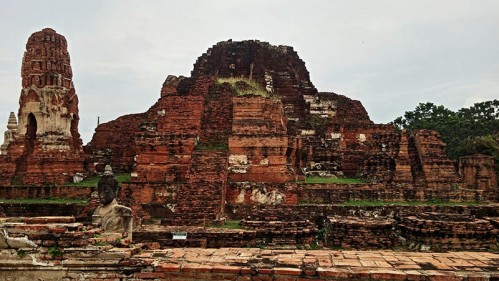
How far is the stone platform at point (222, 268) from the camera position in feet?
18.8

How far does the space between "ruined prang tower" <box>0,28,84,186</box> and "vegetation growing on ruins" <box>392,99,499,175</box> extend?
23.9 metres

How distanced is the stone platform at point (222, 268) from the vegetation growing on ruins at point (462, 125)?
25090 mm

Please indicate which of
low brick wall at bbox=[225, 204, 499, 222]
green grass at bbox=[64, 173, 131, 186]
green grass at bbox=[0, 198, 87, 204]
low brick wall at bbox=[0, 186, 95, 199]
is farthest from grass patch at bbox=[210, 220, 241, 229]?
low brick wall at bbox=[0, 186, 95, 199]

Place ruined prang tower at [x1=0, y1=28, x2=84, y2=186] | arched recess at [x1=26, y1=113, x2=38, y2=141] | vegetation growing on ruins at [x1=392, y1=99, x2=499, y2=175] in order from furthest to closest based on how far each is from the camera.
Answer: vegetation growing on ruins at [x1=392, y1=99, x2=499, y2=175] → arched recess at [x1=26, y1=113, x2=38, y2=141] → ruined prang tower at [x1=0, y1=28, x2=84, y2=186]

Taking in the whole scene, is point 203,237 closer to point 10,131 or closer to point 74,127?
point 74,127

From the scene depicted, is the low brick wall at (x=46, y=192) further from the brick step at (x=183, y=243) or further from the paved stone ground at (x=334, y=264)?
the paved stone ground at (x=334, y=264)

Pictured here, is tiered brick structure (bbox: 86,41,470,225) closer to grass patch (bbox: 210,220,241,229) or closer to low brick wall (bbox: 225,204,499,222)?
grass patch (bbox: 210,220,241,229)

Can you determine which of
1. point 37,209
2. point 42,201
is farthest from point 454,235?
point 42,201

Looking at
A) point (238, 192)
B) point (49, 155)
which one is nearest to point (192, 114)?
point (238, 192)

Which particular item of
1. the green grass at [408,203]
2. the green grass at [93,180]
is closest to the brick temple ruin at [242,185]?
the green grass at [408,203]

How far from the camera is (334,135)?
2233cm

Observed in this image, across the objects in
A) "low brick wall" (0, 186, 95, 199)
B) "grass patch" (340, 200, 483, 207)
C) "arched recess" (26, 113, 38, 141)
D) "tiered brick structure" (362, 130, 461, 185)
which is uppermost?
"arched recess" (26, 113, 38, 141)

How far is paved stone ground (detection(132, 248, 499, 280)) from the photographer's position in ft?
18.7

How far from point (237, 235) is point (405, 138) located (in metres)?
11.3
